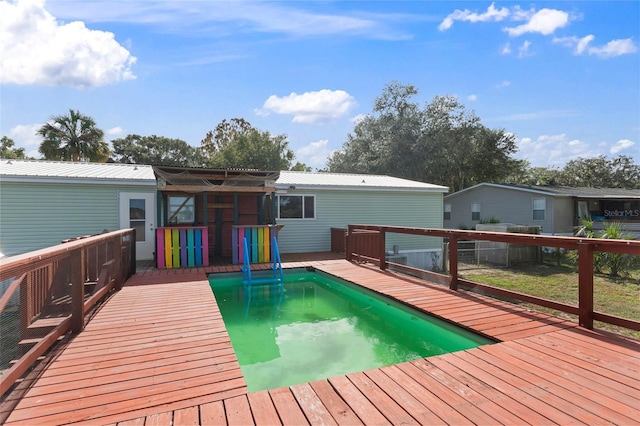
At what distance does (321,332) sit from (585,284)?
9.90 feet

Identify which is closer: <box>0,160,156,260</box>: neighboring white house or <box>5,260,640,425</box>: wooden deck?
<box>5,260,640,425</box>: wooden deck

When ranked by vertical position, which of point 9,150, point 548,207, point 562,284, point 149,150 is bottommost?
point 562,284

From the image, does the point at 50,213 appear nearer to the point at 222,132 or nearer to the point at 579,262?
the point at 579,262

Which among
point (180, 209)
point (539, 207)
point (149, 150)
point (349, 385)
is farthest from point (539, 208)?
point (149, 150)

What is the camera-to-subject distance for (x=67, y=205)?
27.4 ft

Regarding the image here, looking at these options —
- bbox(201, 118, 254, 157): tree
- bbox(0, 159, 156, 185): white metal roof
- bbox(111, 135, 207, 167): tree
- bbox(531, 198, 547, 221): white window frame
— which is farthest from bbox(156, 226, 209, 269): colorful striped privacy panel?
bbox(201, 118, 254, 157): tree

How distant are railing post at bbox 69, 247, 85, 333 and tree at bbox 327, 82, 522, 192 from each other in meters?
21.0

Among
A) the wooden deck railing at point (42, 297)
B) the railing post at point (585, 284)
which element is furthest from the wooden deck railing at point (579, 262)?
the wooden deck railing at point (42, 297)

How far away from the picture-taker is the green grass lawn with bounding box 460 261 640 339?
6.29 m

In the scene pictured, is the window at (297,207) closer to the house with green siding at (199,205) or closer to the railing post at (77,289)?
the house with green siding at (199,205)

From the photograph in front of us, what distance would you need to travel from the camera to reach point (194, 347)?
10.1 ft

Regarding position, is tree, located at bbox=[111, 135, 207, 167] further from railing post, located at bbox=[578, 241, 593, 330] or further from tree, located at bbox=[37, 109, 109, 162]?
railing post, located at bbox=[578, 241, 593, 330]

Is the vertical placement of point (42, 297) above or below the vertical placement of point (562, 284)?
above

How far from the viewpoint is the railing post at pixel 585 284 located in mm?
3357
